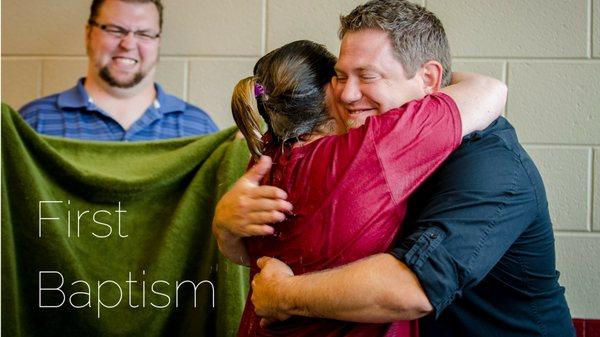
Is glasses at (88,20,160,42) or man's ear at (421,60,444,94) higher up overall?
man's ear at (421,60,444,94)

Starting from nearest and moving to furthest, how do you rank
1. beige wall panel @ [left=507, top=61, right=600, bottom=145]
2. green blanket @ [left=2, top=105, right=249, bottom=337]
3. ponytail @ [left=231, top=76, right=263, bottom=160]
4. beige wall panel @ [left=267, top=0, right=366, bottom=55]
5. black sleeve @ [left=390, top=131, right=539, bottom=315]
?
black sleeve @ [left=390, top=131, right=539, bottom=315]
ponytail @ [left=231, top=76, right=263, bottom=160]
green blanket @ [left=2, top=105, right=249, bottom=337]
beige wall panel @ [left=507, top=61, right=600, bottom=145]
beige wall panel @ [left=267, top=0, right=366, bottom=55]

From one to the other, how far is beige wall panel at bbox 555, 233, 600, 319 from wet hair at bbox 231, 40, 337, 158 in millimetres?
1197

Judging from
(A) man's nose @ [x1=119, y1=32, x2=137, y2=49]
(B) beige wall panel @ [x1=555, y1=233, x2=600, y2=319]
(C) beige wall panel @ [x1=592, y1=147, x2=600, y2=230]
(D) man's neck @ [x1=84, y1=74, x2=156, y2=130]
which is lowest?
(B) beige wall panel @ [x1=555, y1=233, x2=600, y2=319]

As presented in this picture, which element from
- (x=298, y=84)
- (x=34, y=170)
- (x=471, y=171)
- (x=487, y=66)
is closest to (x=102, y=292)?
(x=34, y=170)

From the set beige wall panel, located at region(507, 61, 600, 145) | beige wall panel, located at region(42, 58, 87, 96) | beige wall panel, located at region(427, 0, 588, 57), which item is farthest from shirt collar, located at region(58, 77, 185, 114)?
beige wall panel, located at region(507, 61, 600, 145)

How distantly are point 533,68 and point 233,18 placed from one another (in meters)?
0.88

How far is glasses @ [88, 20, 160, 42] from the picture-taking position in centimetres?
214

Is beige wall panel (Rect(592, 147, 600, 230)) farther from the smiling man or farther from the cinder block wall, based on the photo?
the smiling man

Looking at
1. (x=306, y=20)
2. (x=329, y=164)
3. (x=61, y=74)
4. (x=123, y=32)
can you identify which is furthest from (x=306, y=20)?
(x=329, y=164)

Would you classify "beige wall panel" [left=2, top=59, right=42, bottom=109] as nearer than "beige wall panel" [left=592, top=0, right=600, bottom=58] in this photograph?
No

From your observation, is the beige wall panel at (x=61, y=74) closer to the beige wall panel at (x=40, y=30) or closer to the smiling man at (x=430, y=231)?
the beige wall panel at (x=40, y=30)

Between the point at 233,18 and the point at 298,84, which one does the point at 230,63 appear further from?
the point at 298,84

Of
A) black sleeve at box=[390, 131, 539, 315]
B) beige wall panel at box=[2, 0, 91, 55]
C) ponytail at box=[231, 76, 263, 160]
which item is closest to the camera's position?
black sleeve at box=[390, 131, 539, 315]

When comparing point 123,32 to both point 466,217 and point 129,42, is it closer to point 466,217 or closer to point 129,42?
point 129,42
